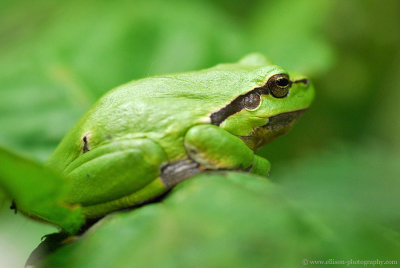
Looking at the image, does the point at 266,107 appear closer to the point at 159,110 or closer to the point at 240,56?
the point at 159,110

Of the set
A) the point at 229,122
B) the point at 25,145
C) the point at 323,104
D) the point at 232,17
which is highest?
the point at 232,17

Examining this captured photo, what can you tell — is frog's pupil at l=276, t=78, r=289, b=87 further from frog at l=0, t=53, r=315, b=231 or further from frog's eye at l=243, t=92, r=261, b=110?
frog's eye at l=243, t=92, r=261, b=110

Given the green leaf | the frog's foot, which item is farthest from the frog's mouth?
the green leaf

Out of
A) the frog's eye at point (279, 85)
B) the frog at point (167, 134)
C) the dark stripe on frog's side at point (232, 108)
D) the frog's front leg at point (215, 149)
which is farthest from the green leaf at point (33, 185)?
the frog's eye at point (279, 85)

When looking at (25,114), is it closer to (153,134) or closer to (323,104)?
(153,134)

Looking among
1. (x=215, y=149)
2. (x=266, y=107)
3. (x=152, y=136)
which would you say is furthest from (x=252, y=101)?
(x=152, y=136)

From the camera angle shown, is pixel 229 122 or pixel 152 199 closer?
pixel 152 199

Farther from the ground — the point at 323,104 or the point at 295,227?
the point at 295,227

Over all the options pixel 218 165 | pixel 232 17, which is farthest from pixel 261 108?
pixel 232 17
